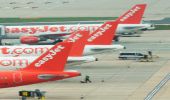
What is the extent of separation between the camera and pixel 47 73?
2761 inches

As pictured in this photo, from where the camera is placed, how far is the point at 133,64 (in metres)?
98.1

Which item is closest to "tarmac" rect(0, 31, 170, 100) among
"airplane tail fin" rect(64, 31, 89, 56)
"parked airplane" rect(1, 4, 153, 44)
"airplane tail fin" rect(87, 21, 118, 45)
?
"airplane tail fin" rect(64, 31, 89, 56)

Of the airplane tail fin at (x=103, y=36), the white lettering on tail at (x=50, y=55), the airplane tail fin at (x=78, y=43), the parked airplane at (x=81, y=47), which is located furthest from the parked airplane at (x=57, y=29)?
the white lettering on tail at (x=50, y=55)

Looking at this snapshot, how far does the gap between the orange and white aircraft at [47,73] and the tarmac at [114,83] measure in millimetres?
3012

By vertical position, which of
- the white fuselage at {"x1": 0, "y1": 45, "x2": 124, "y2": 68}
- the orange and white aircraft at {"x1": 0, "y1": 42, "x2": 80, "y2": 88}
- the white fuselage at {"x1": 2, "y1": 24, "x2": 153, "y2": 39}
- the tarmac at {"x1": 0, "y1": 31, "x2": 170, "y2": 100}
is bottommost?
the tarmac at {"x1": 0, "y1": 31, "x2": 170, "y2": 100}

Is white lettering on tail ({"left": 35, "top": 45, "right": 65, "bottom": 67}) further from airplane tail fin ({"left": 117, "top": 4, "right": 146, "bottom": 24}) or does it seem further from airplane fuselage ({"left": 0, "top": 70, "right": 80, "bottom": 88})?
airplane tail fin ({"left": 117, "top": 4, "right": 146, "bottom": 24})

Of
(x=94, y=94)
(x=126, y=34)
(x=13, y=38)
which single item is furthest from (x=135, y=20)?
(x=94, y=94)

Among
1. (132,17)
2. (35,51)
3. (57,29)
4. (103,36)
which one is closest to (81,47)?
(35,51)

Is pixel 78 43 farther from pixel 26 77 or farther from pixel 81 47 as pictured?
pixel 26 77

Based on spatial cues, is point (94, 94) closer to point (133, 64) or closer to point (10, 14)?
point (133, 64)

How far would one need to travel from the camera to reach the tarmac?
7362 cm

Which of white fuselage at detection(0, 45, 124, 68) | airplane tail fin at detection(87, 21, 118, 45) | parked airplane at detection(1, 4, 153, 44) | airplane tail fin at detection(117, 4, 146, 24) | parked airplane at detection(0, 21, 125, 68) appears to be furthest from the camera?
airplane tail fin at detection(117, 4, 146, 24)

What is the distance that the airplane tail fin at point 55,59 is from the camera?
70.1 m

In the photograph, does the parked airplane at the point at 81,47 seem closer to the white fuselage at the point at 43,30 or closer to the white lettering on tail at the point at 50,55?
the white lettering on tail at the point at 50,55
